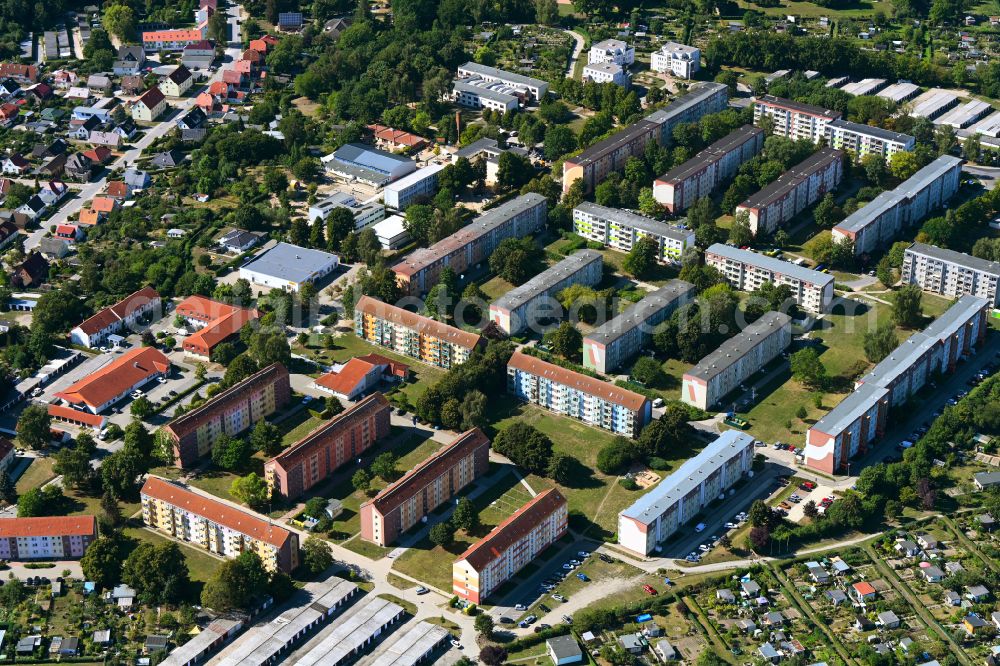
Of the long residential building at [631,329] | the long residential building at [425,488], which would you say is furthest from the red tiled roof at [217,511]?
the long residential building at [631,329]

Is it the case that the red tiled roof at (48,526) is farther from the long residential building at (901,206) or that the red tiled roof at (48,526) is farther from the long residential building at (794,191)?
the long residential building at (901,206)

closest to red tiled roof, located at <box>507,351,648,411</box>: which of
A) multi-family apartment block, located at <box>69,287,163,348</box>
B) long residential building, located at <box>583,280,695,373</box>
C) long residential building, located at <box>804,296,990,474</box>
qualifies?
long residential building, located at <box>583,280,695,373</box>

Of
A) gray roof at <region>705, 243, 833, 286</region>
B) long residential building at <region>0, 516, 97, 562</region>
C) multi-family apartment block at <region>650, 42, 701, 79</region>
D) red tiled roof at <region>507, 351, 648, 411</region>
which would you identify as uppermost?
multi-family apartment block at <region>650, 42, 701, 79</region>

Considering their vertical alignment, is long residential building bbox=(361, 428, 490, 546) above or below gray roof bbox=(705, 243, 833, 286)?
below

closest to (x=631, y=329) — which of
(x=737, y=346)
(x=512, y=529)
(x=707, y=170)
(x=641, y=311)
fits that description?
(x=641, y=311)

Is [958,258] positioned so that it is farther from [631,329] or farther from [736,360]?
[631,329]

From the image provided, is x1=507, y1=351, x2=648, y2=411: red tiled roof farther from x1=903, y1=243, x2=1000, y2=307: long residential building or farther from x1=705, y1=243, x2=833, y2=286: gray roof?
x1=903, y1=243, x2=1000, y2=307: long residential building
